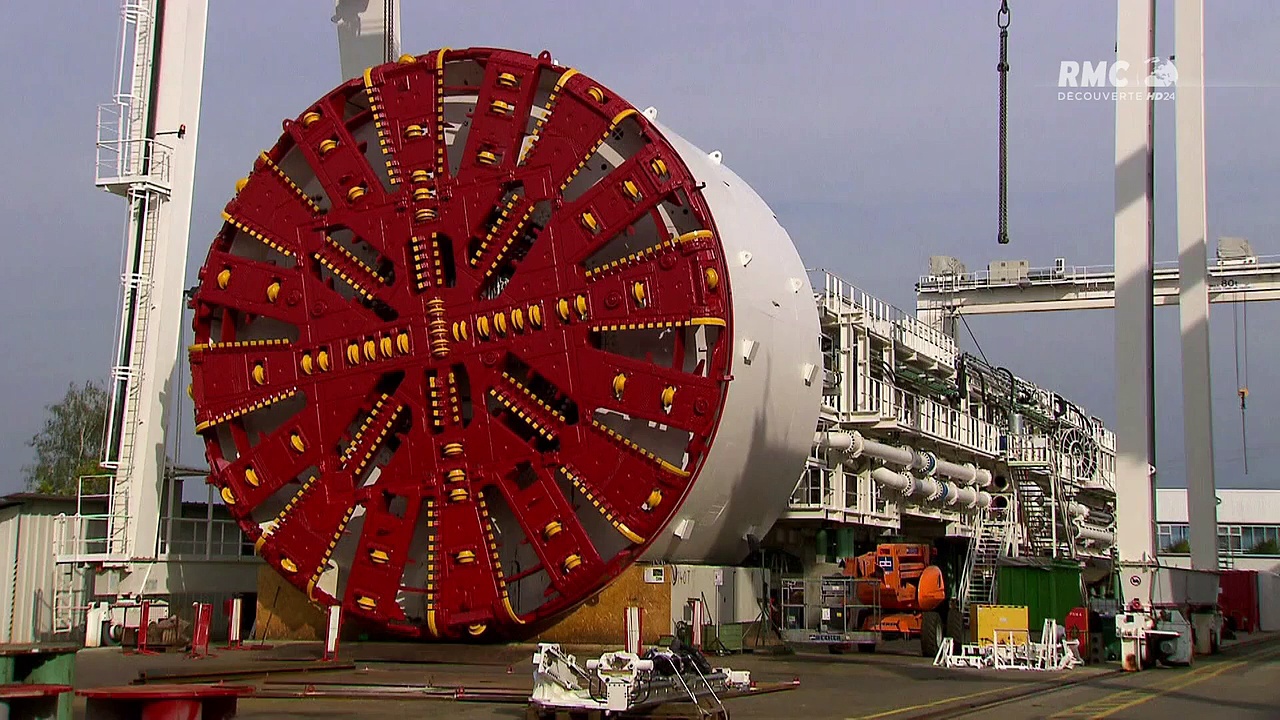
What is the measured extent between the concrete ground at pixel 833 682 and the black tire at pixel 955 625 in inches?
33.3

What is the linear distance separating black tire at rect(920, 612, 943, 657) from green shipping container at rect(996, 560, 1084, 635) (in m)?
2.47

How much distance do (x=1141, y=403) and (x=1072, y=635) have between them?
15.1 ft

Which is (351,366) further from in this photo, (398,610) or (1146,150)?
(1146,150)

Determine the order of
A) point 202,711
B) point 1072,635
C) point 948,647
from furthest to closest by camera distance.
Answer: point 1072,635, point 948,647, point 202,711

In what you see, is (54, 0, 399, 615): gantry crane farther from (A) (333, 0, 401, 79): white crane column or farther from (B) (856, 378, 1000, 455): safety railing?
(B) (856, 378, 1000, 455): safety railing

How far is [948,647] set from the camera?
25328 mm

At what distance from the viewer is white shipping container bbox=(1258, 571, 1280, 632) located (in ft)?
180

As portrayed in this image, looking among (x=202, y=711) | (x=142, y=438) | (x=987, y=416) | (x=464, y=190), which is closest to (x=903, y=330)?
(x=987, y=416)

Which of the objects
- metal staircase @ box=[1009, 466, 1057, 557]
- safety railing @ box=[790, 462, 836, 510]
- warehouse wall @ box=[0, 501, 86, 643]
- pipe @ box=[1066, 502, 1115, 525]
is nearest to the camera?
warehouse wall @ box=[0, 501, 86, 643]

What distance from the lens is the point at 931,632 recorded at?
90.4 feet

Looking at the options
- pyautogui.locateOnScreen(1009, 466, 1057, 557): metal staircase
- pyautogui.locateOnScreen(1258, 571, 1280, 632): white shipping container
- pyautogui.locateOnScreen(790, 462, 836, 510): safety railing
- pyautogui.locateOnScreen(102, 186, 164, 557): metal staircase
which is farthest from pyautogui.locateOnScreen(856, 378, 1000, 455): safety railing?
pyautogui.locateOnScreen(102, 186, 164, 557): metal staircase

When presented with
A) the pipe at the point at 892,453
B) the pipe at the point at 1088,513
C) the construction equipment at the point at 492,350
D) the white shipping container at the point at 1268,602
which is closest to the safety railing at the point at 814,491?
the pipe at the point at 892,453

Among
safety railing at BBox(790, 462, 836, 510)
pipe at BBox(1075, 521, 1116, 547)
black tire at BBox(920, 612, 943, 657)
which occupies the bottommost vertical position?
black tire at BBox(920, 612, 943, 657)

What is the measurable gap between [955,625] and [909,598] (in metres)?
0.99
